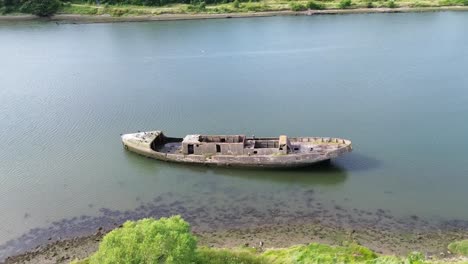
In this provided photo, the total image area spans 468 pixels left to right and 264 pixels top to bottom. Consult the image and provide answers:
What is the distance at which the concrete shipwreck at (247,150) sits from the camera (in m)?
35.8

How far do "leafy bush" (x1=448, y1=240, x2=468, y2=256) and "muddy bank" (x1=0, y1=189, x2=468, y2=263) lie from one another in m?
0.47

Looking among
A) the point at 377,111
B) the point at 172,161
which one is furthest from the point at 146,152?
the point at 377,111

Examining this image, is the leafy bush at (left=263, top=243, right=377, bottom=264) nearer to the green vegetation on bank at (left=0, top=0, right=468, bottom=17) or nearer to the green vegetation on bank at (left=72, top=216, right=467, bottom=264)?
the green vegetation on bank at (left=72, top=216, right=467, bottom=264)

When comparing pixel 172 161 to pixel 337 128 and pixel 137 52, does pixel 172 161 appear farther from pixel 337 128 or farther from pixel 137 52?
pixel 137 52

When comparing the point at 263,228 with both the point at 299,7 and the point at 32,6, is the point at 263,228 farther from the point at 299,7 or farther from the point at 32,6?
the point at 32,6

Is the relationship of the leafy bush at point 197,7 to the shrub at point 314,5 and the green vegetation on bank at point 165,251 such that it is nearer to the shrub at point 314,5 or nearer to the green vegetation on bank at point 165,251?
the shrub at point 314,5

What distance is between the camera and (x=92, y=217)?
32.3 meters

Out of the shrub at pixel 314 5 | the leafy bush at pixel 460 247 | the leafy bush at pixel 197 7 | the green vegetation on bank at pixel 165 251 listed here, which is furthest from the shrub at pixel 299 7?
the green vegetation on bank at pixel 165 251

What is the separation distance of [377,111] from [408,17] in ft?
176

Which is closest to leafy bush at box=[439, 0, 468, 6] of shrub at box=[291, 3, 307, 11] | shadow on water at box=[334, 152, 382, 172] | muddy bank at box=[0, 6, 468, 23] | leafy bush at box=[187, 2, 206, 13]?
muddy bank at box=[0, 6, 468, 23]

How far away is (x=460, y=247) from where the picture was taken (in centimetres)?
2645

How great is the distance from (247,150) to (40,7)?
8736cm

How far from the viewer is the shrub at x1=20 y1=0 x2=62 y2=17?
349 feet

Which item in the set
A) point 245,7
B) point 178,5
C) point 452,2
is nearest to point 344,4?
point 245,7
